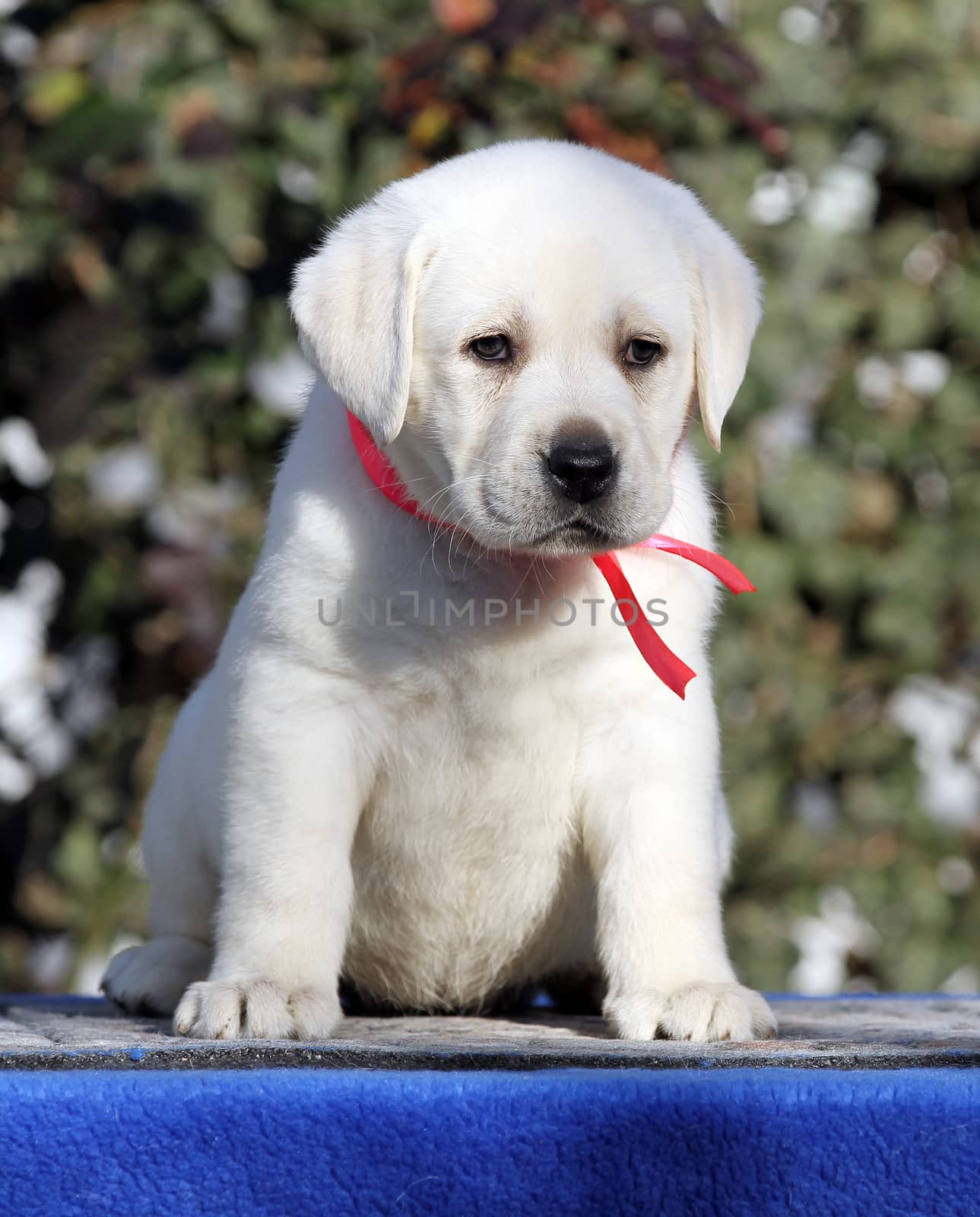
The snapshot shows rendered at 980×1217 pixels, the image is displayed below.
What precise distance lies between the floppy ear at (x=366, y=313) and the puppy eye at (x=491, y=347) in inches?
4.5

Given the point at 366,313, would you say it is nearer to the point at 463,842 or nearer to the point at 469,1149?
the point at 463,842

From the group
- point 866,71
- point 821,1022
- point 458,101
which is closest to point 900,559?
point 866,71

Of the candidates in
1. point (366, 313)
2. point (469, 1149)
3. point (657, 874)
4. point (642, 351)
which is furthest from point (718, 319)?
point (469, 1149)

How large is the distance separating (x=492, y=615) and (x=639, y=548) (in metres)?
0.30

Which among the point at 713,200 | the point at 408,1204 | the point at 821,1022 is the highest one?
the point at 713,200

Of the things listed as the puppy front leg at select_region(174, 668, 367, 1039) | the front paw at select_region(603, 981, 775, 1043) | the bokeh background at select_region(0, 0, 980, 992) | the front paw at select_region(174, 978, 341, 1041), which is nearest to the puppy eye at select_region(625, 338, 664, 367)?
the puppy front leg at select_region(174, 668, 367, 1039)

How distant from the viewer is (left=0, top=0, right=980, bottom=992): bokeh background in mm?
4457

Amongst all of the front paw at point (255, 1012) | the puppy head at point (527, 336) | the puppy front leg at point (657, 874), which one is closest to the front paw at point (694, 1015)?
the puppy front leg at point (657, 874)

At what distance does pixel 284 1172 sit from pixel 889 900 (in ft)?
10.9

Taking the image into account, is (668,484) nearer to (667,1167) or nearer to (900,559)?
(667,1167)

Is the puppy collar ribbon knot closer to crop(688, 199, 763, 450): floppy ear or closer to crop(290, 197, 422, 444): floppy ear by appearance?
crop(290, 197, 422, 444): floppy ear

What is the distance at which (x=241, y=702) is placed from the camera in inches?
111

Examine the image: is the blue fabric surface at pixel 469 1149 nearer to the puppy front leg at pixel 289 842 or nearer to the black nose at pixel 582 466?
the puppy front leg at pixel 289 842

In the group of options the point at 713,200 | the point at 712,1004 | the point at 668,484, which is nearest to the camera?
the point at 712,1004
